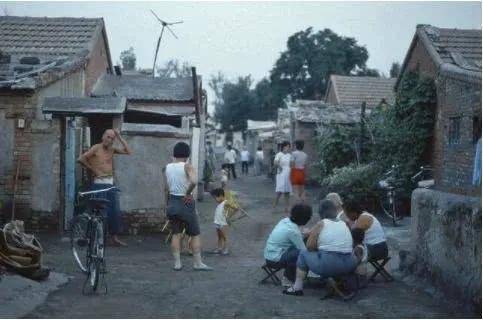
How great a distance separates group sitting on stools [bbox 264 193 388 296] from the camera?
277 inches

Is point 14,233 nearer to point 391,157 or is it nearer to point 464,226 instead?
point 464,226

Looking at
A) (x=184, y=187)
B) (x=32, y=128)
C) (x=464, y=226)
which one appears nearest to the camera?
(x=464, y=226)

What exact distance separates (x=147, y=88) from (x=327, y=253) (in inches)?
454

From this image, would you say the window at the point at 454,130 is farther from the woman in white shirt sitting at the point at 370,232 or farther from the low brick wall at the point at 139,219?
the low brick wall at the point at 139,219

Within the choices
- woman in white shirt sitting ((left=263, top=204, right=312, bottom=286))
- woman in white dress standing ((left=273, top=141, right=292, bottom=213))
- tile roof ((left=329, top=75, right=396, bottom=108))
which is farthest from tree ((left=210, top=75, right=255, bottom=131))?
woman in white shirt sitting ((left=263, top=204, right=312, bottom=286))

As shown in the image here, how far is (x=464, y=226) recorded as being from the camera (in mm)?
6504

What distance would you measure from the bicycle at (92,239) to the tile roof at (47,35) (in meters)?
9.65

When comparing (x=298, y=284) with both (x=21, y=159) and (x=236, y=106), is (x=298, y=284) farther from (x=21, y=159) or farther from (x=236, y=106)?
(x=236, y=106)

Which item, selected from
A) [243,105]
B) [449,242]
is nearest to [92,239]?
[449,242]

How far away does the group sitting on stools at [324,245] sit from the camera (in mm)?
7035

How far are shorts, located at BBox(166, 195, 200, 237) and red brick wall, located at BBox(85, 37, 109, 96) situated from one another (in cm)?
905

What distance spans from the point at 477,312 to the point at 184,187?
410cm

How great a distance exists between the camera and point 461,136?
13828 millimetres

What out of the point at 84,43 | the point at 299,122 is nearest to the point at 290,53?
the point at 299,122
